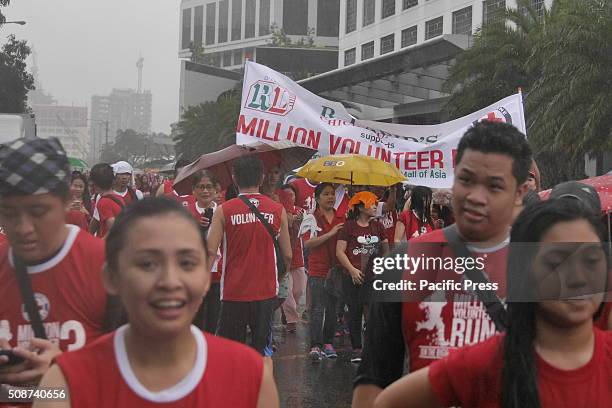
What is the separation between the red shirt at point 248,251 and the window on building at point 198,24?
100 metres

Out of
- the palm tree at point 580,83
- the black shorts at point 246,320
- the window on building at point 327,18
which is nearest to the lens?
the black shorts at point 246,320

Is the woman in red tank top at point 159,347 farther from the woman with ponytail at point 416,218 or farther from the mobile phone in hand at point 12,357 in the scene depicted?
the woman with ponytail at point 416,218

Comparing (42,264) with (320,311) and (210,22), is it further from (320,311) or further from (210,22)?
(210,22)

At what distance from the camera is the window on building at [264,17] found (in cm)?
9550

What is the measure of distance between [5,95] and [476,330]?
74.5 ft

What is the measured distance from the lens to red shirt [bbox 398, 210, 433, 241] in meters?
6.85

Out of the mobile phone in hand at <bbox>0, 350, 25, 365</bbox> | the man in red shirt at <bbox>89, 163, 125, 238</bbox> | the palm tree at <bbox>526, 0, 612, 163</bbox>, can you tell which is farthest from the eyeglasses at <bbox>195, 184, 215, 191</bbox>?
the palm tree at <bbox>526, 0, 612, 163</bbox>

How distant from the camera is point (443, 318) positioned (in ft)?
8.43

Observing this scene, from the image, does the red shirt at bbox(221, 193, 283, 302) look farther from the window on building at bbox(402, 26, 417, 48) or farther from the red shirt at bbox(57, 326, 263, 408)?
the window on building at bbox(402, 26, 417, 48)

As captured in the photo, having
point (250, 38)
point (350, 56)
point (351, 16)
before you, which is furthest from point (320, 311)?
point (250, 38)

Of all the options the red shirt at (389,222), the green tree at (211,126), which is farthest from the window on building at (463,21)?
the red shirt at (389,222)

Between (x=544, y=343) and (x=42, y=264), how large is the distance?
1.37 m

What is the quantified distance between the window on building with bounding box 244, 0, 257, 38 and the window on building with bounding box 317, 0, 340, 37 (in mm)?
9711

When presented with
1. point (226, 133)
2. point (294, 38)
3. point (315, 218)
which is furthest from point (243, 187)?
point (294, 38)
